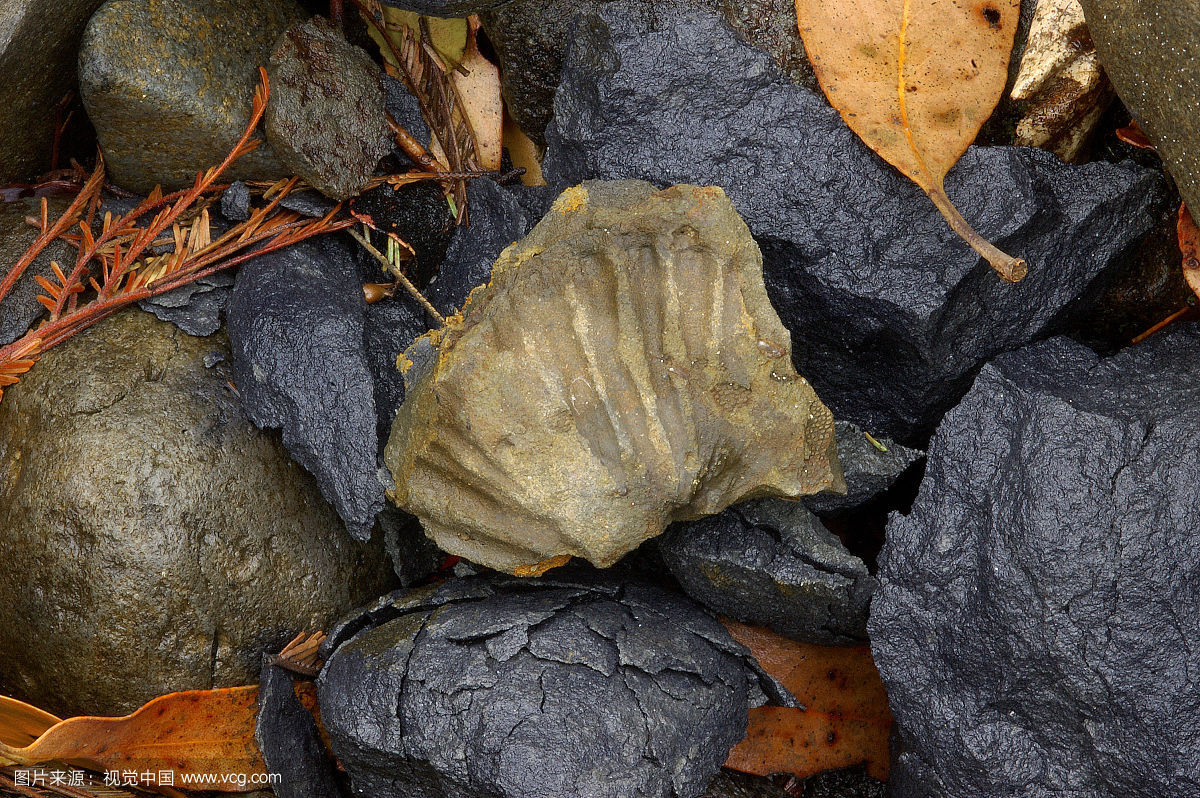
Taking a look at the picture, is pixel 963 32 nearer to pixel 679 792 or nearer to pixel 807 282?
pixel 807 282

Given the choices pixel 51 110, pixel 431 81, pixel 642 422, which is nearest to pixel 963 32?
pixel 642 422

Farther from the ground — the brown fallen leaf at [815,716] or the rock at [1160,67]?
the rock at [1160,67]

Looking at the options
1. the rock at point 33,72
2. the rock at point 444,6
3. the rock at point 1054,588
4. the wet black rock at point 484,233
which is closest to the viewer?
the rock at point 1054,588

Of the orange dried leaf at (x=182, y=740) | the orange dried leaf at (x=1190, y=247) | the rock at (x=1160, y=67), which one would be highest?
the rock at (x=1160, y=67)

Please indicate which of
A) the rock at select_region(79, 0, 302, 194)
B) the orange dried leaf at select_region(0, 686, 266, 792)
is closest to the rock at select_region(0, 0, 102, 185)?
the rock at select_region(79, 0, 302, 194)

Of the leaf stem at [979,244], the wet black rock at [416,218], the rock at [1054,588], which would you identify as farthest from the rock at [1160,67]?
the wet black rock at [416,218]

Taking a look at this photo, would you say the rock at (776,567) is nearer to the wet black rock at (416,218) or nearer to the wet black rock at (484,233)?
the wet black rock at (484,233)

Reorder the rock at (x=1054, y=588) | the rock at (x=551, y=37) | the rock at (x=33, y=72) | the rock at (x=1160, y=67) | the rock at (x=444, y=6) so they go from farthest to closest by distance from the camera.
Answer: the rock at (x=551, y=37) < the rock at (x=33, y=72) < the rock at (x=444, y=6) < the rock at (x=1054, y=588) < the rock at (x=1160, y=67)
